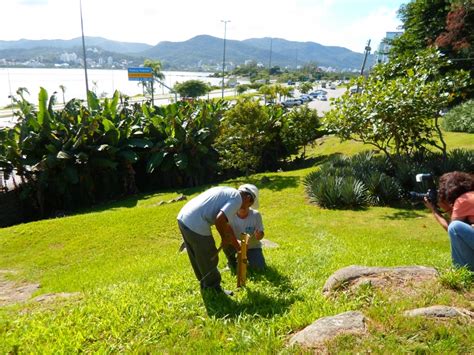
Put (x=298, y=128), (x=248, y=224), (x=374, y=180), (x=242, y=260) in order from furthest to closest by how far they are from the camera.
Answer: (x=298, y=128)
(x=374, y=180)
(x=248, y=224)
(x=242, y=260)

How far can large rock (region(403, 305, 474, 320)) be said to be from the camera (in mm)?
3467

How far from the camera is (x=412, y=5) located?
28938 millimetres

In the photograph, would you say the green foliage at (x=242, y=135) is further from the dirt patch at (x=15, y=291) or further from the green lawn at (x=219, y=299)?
the dirt patch at (x=15, y=291)

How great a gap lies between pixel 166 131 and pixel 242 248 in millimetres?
11974

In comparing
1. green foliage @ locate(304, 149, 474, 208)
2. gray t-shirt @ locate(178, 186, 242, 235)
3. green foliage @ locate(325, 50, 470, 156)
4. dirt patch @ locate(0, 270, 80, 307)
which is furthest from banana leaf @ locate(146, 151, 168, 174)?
gray t-shirt @ locate(178, 186, 242, 235)

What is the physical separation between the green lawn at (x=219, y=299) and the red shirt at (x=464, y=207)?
702 millimetres

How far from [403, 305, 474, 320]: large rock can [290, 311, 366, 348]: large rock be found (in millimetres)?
437

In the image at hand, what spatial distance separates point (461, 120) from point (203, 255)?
19.5 metres

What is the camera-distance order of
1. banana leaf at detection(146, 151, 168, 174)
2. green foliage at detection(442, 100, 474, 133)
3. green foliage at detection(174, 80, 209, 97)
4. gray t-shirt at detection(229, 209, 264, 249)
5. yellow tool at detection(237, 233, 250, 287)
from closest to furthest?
yellow tool at detection(237, 233, 250, 287) → gray t-shirt at detection(229, 209, 264, 249) → banana leaf at detection(146, 151, 168, 174) → green foliage at detection(442, 100, 474, 133) → green foliage at detection(174, 80, 209, 97)

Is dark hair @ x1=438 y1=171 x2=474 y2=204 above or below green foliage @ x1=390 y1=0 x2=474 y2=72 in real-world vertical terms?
below

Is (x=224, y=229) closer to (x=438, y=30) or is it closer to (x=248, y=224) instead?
(x=248, y=224)

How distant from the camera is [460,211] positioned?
4.05m

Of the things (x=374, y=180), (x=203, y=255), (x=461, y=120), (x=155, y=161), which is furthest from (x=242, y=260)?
(x=461, y=120)

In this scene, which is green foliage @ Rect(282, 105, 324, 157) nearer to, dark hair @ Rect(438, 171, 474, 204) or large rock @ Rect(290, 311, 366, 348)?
dark hair @ Rect(438, 171, 474, 204)
